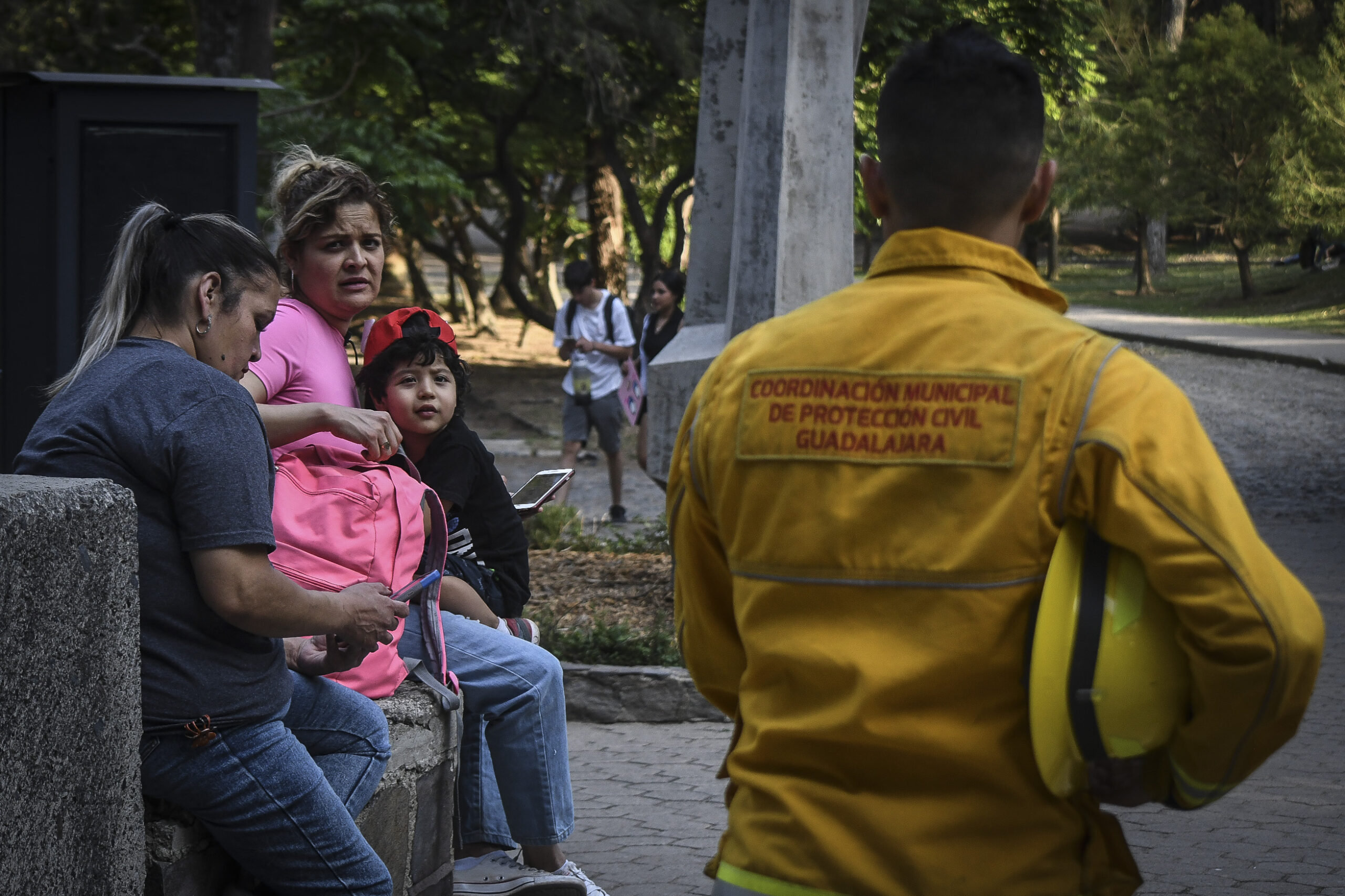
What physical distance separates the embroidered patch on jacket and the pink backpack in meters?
Result: 1.58

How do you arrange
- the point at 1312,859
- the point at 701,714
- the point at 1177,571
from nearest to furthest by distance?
the point at 1177,571 → the point at 1312,859 → the point at 701,714

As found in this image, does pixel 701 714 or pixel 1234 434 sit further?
pixel 1234 434

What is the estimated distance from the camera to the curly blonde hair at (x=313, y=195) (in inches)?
147

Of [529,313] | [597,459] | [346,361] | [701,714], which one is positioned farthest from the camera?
[529,313]

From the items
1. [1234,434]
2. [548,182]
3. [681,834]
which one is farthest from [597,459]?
[548,182]

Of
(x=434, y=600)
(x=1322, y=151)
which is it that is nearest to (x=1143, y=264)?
(x=1322, y=151)

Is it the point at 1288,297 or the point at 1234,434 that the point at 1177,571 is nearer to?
the point at 1234,434

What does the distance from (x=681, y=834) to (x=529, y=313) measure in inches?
681

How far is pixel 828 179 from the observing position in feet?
21.9

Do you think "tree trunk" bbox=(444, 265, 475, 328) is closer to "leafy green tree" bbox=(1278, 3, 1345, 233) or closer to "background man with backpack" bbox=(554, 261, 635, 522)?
"background man with backpack" bbox=(554, 261, 635, 522)

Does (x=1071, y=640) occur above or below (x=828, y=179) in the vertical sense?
below

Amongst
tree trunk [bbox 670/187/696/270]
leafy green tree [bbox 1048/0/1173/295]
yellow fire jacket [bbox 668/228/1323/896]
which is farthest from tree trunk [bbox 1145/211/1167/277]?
yellow fire jacket [bbox 668/228/1323/896]

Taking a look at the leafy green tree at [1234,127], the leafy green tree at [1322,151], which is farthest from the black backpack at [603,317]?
the leafy green tree at [1234,127]

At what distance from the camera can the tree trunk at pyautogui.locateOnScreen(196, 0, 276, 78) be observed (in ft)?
41.9
